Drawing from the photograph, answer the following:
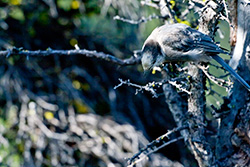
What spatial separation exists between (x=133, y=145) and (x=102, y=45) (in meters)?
1.44

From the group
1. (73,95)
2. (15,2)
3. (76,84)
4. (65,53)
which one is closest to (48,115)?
(73,95)

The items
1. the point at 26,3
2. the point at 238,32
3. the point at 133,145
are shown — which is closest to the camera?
the point at 238,32

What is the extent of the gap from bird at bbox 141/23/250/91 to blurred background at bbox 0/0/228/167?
1.32 metres

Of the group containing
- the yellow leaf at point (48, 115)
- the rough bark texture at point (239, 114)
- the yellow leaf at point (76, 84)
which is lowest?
the yellow leaf at point (48, 115)

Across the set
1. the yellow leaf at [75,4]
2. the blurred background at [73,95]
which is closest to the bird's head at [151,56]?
the blurred background at [73,95]

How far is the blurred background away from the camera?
153 inches

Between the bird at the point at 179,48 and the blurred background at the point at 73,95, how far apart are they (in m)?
1.32

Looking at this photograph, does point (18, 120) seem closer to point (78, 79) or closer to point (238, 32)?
point (78, 79)

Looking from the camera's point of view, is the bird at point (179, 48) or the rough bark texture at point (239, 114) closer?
the rough bark texture at point (239, 114)

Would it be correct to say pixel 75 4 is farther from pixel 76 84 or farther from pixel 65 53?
pixel 65 53

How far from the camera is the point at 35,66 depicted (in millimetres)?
4113

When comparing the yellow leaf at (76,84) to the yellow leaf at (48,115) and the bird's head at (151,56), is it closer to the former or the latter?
the yellow leaf at (48,115)

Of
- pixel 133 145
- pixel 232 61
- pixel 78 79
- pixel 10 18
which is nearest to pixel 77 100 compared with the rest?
pixel 78 79

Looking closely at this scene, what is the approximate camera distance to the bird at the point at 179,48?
223 centimetres
